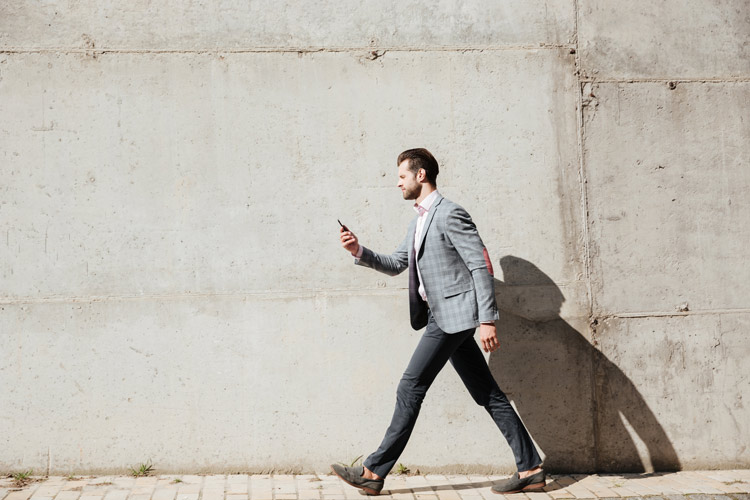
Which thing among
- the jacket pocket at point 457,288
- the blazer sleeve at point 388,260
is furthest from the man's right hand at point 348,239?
the jacket pocket at point 457,288

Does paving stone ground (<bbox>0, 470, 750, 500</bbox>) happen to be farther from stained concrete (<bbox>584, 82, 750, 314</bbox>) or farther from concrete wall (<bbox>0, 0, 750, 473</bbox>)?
stained concrete (<bbox>584, 82, 750, 314</bbox>)

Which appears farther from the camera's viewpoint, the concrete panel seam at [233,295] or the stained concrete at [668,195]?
the stained concrete at [668,195]

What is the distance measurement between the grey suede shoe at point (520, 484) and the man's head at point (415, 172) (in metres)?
1.98

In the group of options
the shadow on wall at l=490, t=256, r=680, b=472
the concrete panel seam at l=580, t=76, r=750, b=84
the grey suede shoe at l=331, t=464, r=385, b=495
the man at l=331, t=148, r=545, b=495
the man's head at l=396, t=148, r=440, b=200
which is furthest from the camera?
the concrete panel seam at l=580, t=76, r=750, b=84

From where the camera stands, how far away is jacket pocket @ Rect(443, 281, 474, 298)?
16.0 feet

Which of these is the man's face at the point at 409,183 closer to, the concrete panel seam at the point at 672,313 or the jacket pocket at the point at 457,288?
the jacket pocket at the point at 457,288

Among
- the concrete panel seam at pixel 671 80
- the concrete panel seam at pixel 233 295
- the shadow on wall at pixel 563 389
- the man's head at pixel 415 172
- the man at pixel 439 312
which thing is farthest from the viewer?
the concrete panel seam at pixel 671 80

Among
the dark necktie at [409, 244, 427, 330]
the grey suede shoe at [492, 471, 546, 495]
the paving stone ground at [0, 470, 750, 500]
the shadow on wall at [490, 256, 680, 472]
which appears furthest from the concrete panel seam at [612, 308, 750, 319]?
the dark necktie at [409, 244, 427, 330]

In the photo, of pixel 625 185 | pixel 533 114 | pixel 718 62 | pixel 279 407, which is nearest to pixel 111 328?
pixel 279 407

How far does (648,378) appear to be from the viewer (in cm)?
568

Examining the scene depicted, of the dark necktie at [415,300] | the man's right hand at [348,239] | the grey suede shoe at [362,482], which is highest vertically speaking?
the man's right hand at [348,239]

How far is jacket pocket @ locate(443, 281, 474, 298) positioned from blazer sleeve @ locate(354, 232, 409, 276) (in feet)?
1.43

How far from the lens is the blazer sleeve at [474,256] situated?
475 centimetres

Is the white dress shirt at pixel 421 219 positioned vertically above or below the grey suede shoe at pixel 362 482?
above
